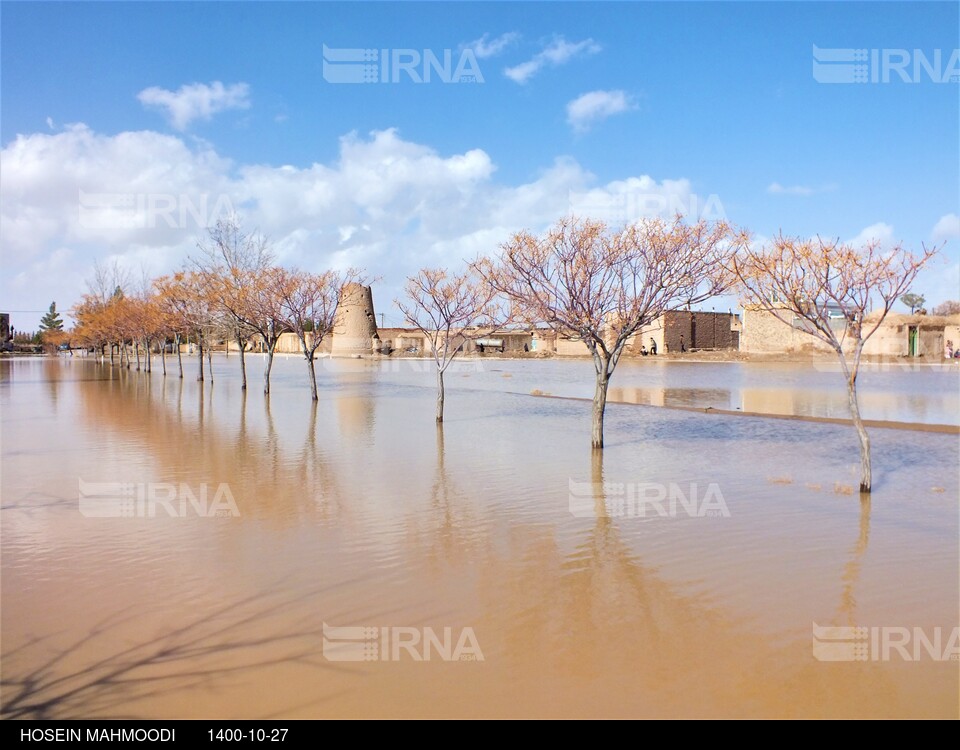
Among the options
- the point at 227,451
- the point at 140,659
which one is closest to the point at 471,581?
the point at 140,659

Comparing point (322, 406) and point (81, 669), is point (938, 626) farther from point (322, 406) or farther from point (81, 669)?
point (322, 406)

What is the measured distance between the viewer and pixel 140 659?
14.6ft

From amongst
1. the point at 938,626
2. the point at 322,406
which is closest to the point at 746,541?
the point at 938,626

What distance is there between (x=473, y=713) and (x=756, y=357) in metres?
61.9

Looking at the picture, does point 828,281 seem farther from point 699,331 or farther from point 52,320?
point 52,320

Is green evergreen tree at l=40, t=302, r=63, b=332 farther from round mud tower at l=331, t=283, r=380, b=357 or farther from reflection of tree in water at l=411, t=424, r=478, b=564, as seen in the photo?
reflection of tree in water at l=411, t=424, r=478, b=564

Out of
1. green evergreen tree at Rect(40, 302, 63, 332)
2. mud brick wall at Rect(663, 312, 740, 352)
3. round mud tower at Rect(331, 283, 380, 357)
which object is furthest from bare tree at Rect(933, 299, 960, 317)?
green evergreen tree at Rect(40, 302, 63, 332)

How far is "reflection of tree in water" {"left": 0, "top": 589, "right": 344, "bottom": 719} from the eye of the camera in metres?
3.99

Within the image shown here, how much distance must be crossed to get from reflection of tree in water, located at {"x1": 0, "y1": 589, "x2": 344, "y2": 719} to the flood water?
0.06 feet

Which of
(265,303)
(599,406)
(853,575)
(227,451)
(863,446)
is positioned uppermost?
(265,303)

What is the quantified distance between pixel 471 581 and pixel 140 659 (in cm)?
252

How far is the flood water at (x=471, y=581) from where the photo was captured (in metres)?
4.14

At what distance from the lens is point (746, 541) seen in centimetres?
721

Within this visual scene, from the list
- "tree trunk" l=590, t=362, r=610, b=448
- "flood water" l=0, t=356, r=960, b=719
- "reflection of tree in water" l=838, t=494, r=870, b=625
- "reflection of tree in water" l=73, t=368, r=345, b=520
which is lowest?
"reflection of tree in water" l=838, t=494, r=870, b=625
